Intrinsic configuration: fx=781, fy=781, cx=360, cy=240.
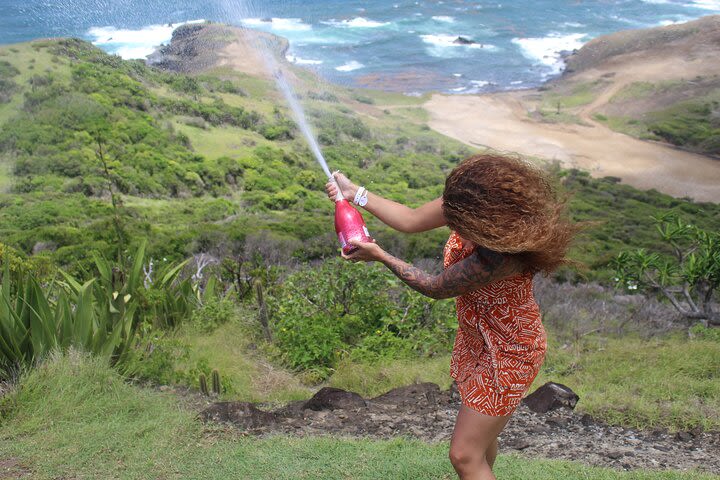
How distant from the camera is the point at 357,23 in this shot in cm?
4706

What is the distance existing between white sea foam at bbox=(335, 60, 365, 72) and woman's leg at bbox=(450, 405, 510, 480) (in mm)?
37670

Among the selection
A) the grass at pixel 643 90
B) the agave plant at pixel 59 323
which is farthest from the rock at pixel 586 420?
the grass at pixel 643 90

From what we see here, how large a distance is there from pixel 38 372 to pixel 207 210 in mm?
15273

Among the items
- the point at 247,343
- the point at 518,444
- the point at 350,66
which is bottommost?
the point at 350,66

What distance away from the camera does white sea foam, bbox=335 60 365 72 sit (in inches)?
1559

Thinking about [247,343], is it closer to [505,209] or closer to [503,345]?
[503,345]

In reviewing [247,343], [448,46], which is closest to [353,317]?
[247,343]

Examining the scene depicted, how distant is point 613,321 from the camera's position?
8344 mm

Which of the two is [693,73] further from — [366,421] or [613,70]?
[366,421]

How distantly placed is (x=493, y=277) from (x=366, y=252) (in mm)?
542

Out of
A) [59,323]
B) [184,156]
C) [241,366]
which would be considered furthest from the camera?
[184,156]

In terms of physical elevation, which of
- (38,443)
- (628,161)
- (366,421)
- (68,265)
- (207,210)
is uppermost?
(38,443)

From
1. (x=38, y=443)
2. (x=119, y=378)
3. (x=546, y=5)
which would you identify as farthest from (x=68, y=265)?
(x=546, y=5)

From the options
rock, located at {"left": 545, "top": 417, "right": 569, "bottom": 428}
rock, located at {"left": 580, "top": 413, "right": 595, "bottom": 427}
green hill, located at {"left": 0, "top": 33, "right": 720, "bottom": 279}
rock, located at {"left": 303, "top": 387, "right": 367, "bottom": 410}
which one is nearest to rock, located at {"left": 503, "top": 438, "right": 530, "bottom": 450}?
rock, located at {"left": 545, "top": 417, "right": 569, "bottom": 428}
